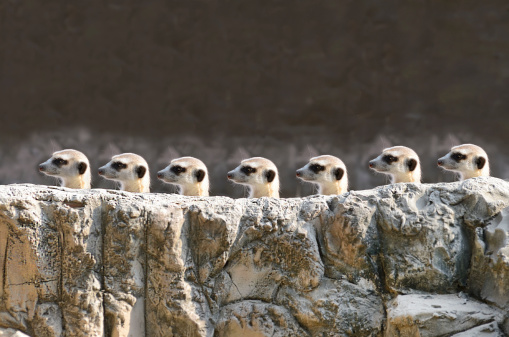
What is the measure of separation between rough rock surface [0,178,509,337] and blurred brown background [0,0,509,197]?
3.00m

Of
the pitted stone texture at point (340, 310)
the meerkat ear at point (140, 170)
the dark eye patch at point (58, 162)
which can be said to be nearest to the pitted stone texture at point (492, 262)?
the pitted stone texture at point (340, 310)

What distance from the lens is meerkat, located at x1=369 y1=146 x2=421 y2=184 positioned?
6.81 metres

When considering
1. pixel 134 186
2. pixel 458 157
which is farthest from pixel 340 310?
pixel 134 186

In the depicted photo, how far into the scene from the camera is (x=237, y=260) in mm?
4730

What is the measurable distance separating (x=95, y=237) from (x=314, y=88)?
3536 mm

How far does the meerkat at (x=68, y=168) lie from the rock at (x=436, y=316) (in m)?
3.34

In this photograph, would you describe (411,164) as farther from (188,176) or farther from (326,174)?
(188,176)

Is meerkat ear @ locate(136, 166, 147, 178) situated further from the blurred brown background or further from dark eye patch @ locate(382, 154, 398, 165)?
dark eye patch @ locate(382, 154, 398, 165)

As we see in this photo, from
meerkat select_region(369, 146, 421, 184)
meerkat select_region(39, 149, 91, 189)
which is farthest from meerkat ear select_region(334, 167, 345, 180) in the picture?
meerkat select_region(39, 149, 91, 189)

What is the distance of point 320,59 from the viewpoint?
771 centimetres

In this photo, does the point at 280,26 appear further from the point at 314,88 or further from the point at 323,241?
the point at 323,241

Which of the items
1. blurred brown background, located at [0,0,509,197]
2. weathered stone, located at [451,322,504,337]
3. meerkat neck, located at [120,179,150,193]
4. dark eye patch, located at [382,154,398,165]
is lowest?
weathered stone, located at [451,322,504,337]

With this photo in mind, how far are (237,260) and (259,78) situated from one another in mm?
3270

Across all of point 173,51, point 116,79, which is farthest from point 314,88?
point 116,79
